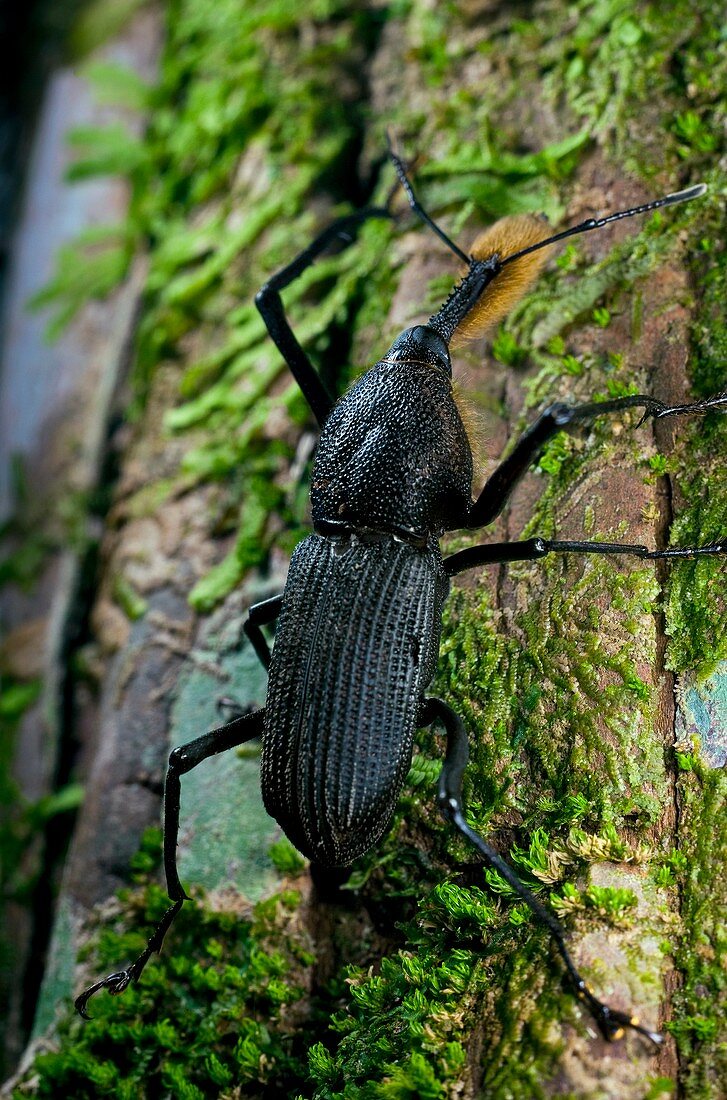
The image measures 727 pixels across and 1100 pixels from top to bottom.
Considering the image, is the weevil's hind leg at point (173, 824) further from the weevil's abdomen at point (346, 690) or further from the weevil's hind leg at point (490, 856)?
the weevil's hind leg at point (490, 856)

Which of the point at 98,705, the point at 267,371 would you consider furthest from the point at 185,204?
the point at 98,705

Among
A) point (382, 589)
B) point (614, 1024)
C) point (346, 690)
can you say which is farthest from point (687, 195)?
point (614, 1024)

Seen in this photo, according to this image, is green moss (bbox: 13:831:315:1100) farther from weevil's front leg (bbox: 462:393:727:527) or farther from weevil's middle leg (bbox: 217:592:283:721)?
weevil's front leg (bbox: 462:393:727:527)

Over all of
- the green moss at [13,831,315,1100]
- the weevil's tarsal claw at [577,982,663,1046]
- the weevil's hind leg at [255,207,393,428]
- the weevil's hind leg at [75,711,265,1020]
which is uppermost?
the weevil's hind leg at [255,207,393,428]

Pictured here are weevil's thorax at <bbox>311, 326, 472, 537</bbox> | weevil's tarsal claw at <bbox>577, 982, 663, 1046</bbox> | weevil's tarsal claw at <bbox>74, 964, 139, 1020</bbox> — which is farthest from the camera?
weevil's thorax at <bbox>311, 326, 472, 537</bbox>

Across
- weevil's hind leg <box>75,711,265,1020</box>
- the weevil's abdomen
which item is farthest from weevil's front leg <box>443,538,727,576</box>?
weevil's hind leg <box>75,711,265,1020</box>

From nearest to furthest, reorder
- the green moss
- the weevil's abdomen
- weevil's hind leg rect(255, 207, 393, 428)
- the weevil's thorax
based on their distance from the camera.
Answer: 1. the weevil's abdomen
2. the green moss
3. the weevil's thorax
4. weevil's hind leg rect(255, 207, 393, 428)

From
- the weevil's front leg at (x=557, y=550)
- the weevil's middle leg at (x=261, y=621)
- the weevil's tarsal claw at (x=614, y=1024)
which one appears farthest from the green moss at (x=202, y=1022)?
the weevil's front leg at (x=557, y=550)

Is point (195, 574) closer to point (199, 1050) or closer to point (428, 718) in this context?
point (428, 718)
